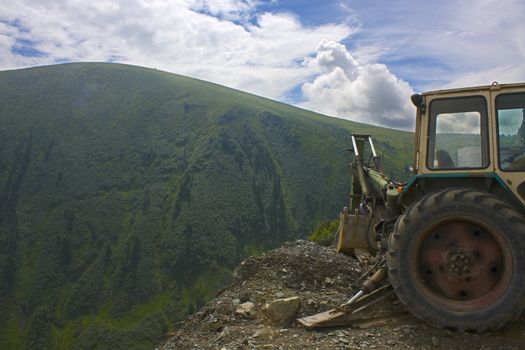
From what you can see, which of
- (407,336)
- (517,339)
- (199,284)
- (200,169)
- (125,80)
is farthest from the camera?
(125,80)

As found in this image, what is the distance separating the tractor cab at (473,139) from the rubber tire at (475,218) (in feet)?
1.42

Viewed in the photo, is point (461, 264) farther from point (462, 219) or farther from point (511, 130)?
point (511, 130)

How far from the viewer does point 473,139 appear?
5570 mm

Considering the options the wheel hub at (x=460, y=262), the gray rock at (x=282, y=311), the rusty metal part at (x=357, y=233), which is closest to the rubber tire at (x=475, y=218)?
the wheel hub at (x=460, y=262)

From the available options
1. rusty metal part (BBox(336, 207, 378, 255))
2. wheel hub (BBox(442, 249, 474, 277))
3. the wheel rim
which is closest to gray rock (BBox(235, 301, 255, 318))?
rusty metal part (BBox(336, 207, 378, 255))

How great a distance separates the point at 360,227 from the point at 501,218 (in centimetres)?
301

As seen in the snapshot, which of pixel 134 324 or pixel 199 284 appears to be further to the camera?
pixel 199 284

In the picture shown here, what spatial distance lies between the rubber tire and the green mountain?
7217cm

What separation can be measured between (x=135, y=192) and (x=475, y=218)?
4589 inches

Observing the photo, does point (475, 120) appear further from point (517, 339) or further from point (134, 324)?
point (134, 324)

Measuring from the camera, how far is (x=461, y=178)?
18.3 feet

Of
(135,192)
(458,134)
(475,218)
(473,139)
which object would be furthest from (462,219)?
(135,192)

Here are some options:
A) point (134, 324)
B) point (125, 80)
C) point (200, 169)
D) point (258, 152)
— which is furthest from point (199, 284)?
point (125, 80)

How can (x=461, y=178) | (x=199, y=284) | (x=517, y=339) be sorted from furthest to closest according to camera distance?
(x=199, y=284)
(x=461, y=178)
(x=517, y=339)
